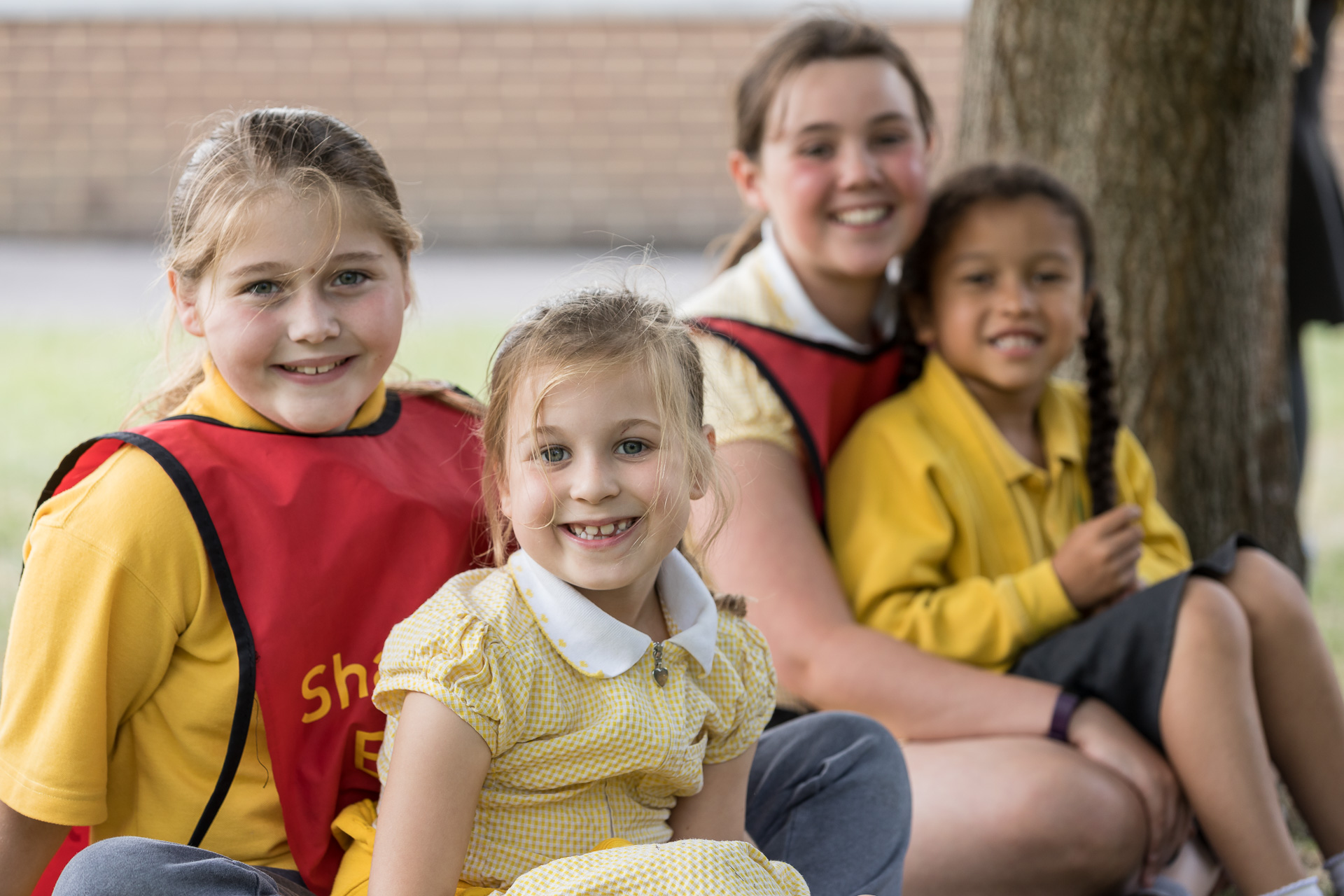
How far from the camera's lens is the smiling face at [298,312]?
5.50ft

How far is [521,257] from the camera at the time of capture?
9.87 meters

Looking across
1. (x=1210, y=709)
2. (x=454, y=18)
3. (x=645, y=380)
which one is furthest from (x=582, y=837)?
(x=454, y=18)

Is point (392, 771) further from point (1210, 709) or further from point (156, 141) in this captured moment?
point (156, 141)

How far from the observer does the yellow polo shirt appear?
229 cm

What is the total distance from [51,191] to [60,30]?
1157mm

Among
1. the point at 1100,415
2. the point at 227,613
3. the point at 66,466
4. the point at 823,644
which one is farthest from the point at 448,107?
the point at 227,613

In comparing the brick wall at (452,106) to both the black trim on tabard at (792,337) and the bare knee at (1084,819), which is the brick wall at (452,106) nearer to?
the black trim on tabard at (792,337)

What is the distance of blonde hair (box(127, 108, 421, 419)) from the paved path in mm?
5005

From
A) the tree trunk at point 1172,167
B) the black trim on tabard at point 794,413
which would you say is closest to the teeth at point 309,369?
the black trim on tabard at point 794,413

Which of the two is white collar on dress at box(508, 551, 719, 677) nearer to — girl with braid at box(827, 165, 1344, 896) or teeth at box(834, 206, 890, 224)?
girl with braid at box(827, 165, 1344, 896)

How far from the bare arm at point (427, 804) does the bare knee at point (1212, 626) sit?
46.6 inches

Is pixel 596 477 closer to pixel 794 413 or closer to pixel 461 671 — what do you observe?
pixel 461 671

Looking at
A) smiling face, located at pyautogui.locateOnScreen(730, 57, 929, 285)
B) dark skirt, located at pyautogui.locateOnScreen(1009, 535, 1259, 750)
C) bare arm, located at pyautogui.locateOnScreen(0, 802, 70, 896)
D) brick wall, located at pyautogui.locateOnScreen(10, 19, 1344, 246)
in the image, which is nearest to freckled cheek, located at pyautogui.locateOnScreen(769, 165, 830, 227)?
smiling face, located at pyautogui.locateOnScreen(730, 57, 929, 285)

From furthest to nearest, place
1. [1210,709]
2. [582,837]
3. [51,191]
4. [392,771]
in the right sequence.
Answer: [51,191] → [1210,709] → [582,837] → [392,771]
